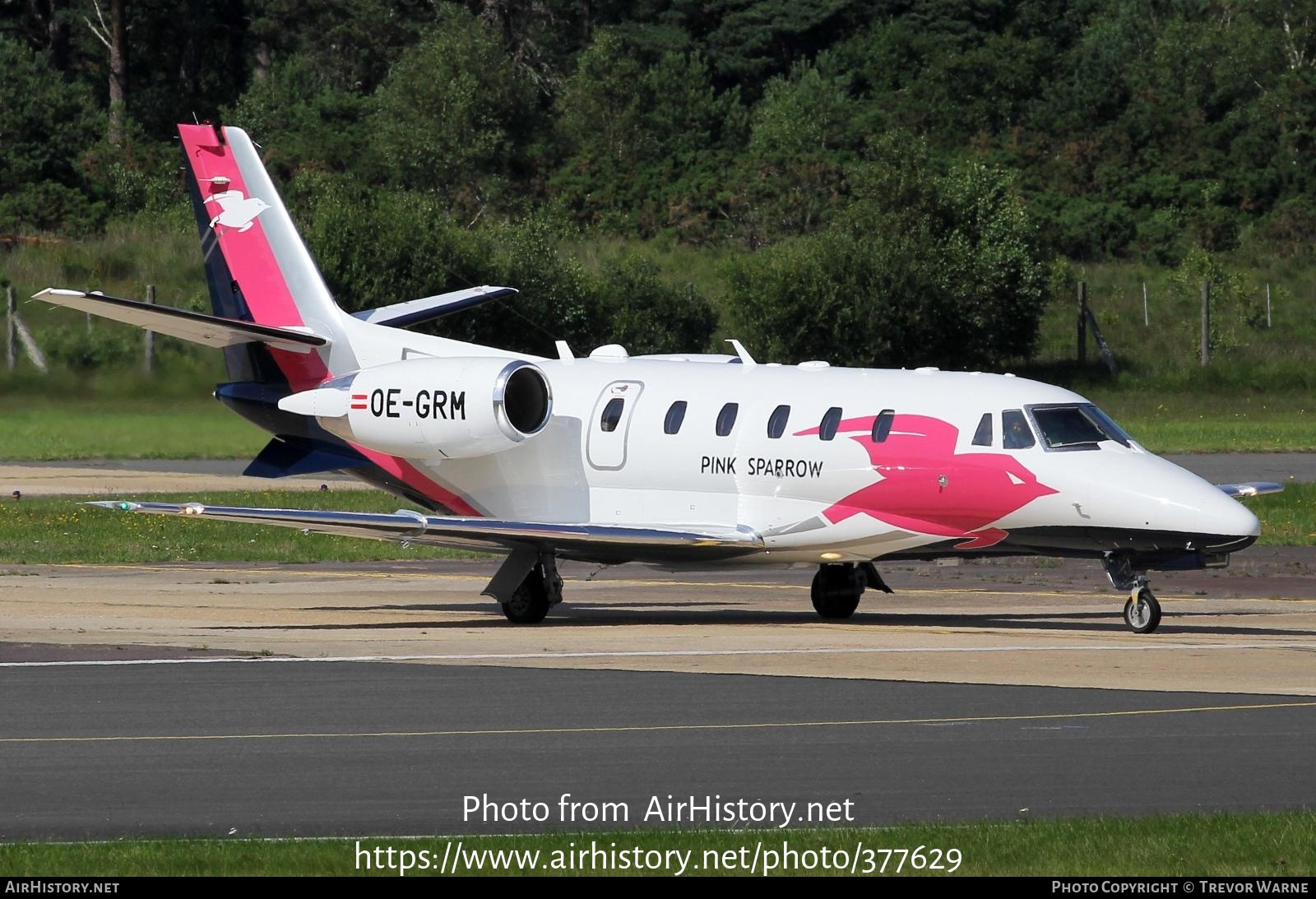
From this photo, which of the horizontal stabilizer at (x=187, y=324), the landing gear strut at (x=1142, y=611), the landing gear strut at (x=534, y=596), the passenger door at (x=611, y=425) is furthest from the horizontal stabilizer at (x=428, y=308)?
the landing gear strut at (x=1142, y=611)

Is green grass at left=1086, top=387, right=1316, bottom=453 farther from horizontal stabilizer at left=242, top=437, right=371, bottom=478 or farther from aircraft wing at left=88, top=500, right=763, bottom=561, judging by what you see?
aircraft wing at left=88, top=500, right=763, bottom=561

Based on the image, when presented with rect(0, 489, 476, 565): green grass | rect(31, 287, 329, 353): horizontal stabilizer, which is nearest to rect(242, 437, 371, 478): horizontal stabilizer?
rect(31, 287, 329, 353): horizontal stabilizer

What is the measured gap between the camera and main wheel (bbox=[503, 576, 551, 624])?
23469 mm

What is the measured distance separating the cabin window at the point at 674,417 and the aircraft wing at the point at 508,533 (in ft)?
3.91

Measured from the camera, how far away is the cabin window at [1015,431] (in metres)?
Result: 21.4

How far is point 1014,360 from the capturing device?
70.8 m

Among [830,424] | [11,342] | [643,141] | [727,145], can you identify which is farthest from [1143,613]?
[727,145]

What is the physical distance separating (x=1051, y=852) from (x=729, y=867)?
5.66 ft

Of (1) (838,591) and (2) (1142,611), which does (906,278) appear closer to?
(1) (838,591)

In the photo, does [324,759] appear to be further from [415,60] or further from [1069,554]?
[415,60]

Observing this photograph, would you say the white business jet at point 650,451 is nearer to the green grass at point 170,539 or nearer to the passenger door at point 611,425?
the passenger door at point 611,425

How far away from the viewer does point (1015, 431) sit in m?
21.5

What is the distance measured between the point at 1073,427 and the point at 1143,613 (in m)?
2.06
